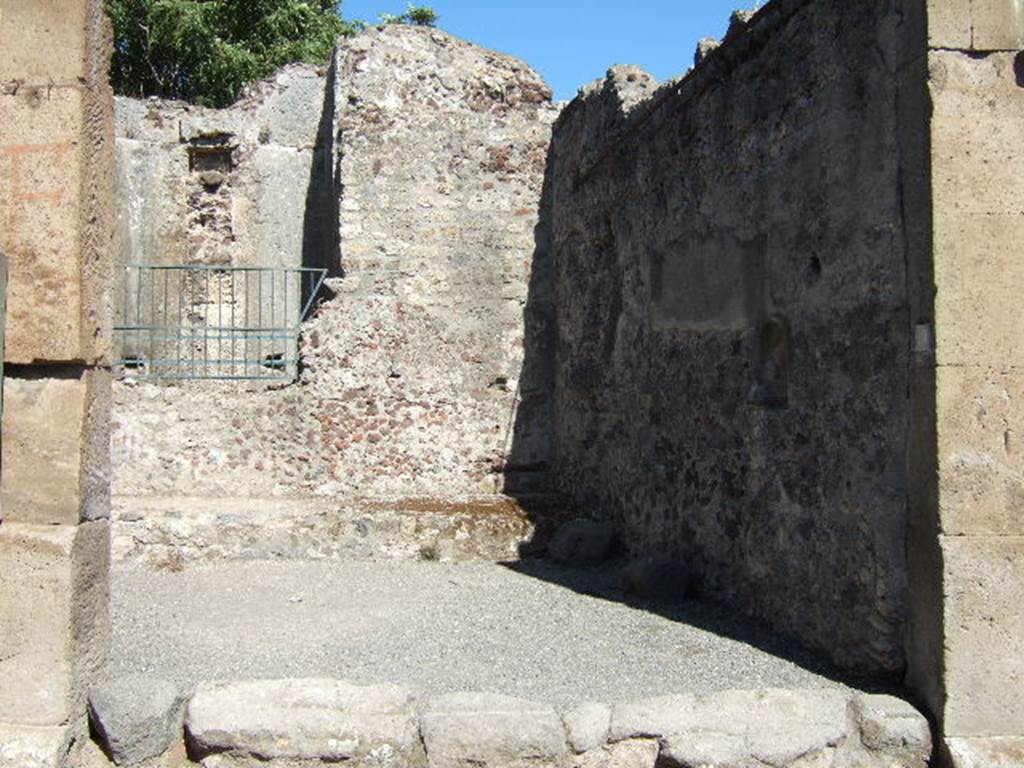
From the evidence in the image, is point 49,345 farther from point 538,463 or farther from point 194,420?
point 538,463

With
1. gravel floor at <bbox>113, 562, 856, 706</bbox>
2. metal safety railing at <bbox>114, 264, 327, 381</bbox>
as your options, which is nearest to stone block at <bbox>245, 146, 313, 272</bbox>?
metal safety railing at <bbox>114, 264, 327, 381</bbox>

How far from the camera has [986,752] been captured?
3578 millimetres

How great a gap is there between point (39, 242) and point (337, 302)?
4574 millimetres

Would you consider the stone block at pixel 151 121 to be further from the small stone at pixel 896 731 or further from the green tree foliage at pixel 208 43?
the small stone at pixel 896 731

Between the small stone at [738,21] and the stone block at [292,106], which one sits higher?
the stone block at [292,106]

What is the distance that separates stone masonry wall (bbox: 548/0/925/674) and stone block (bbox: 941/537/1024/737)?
1.08 feet

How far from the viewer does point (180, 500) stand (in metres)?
7.58

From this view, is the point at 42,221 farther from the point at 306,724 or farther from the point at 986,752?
the point at 986,752

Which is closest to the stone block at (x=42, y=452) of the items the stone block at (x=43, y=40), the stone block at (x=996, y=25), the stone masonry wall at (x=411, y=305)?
the stone block at (x=43, y=40)

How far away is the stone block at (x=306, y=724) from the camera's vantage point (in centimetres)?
361

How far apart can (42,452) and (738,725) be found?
8.69 feet

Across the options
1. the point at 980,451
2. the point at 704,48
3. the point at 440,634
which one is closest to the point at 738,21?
the point at 704,48

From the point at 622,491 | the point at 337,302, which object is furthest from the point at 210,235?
the point at 622,491

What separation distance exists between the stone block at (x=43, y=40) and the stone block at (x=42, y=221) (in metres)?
0.07
